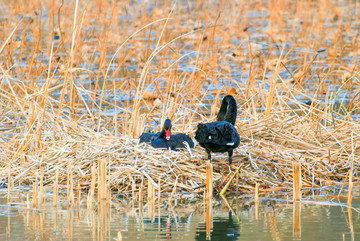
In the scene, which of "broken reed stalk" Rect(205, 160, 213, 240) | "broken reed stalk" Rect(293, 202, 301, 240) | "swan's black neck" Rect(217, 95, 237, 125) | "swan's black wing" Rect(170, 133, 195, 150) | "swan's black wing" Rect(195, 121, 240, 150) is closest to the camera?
"broken reed stalk" Rect(293, 202, 301, 240)

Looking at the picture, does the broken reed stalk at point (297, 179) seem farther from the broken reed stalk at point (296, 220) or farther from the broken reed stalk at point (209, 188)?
the broken reed stalk at point (209, 188)

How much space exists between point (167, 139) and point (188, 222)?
1.83 meters

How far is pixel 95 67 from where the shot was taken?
42.7 feet

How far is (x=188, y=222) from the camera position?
5066 millimetres

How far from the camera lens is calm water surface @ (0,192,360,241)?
4641 mm

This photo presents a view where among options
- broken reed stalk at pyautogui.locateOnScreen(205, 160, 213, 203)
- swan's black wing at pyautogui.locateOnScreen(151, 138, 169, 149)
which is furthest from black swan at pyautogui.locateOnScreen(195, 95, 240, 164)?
swan's black wing at pyautogui.locateOnScreen(151, 138, 169, 149)

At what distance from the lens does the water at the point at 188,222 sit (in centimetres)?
464

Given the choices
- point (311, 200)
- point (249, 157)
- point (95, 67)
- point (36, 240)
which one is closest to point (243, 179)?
point (249, 157)

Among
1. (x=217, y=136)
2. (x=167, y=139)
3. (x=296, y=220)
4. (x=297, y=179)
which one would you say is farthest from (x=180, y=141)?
(x=296, y=220)

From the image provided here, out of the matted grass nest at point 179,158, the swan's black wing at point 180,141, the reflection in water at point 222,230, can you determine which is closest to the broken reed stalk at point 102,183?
the matted grass nest at point 179,158

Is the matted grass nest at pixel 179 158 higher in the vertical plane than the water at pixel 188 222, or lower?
higher

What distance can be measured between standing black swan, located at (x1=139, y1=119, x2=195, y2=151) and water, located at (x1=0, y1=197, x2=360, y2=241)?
3.73 feet

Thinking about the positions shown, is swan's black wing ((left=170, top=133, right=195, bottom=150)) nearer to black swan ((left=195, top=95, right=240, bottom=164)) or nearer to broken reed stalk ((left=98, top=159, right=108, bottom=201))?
black swan ((left=195, top=95, right=240, bottom=164))

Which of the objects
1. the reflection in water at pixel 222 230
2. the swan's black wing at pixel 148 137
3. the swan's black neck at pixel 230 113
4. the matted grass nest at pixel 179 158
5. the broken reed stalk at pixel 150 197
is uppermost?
the swan's black neck at pixel 230 113
